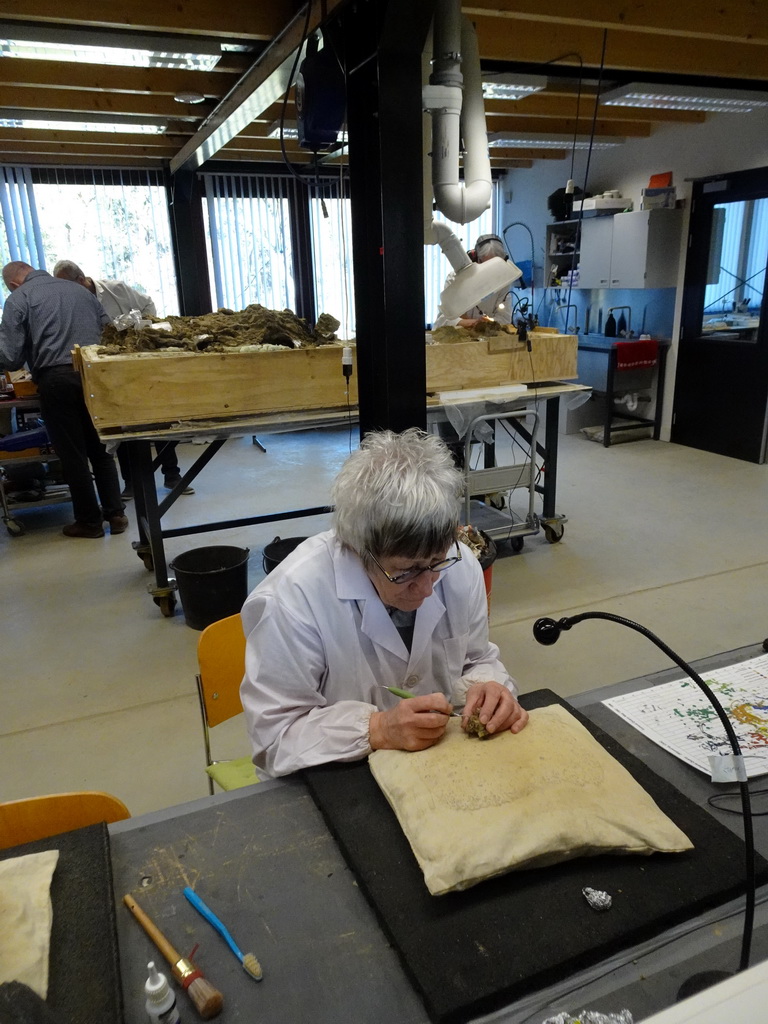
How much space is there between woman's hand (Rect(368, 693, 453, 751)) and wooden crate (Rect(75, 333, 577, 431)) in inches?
91.6

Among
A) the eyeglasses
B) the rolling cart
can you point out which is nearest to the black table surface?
the eyeglasses

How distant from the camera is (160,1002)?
2.48 feet

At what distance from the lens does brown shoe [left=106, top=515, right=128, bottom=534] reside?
4617 mm

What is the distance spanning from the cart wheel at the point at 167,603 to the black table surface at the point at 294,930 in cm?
237

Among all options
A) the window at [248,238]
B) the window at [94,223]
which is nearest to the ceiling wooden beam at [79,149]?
the window at [94,223]

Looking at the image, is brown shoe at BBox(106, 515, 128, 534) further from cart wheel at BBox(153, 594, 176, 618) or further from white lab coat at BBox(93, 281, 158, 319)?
white lab coat at BBox(93, 281, 158, 319)

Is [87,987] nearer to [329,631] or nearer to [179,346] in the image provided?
[329,631]

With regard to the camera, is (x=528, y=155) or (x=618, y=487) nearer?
(x=618, y=487)

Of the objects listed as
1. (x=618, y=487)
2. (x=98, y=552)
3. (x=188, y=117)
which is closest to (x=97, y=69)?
(x=188, y=117)

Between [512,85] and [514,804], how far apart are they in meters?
4.61

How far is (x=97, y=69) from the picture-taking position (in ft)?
12.4

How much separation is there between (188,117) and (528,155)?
385 centimetres

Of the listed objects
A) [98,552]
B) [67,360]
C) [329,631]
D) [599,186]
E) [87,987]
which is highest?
[599,186]

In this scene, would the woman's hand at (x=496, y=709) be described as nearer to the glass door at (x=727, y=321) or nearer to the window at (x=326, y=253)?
the glass door at (x=727, y=321)
